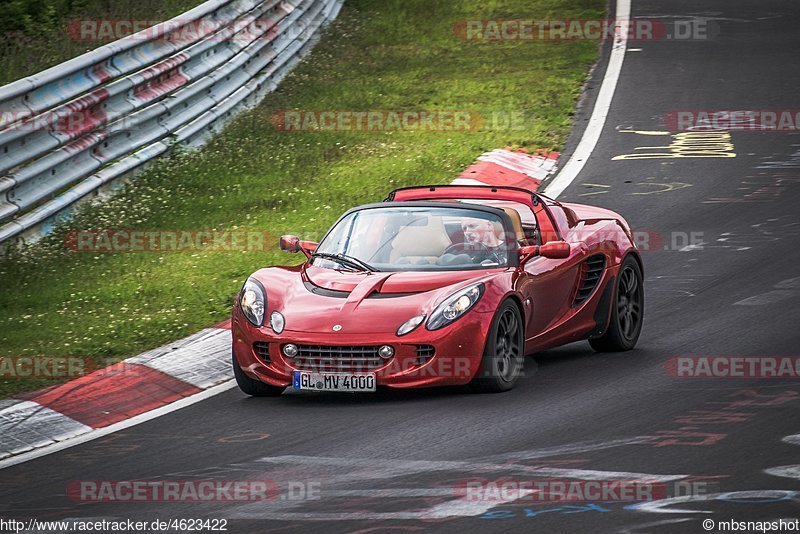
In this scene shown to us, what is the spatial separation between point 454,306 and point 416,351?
0.39 meters

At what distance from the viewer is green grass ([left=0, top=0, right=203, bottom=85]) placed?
671 inches

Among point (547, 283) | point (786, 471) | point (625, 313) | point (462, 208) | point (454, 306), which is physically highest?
point (462, 208)

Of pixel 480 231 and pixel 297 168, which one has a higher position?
pixel 480 231

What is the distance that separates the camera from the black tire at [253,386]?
9.27m

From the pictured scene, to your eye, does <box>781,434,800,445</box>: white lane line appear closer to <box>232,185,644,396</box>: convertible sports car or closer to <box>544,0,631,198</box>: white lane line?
<box>232,185,644,396</box>: convertible sports car

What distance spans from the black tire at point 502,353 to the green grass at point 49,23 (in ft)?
29.0

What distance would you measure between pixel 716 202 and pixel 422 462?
28.5 feet

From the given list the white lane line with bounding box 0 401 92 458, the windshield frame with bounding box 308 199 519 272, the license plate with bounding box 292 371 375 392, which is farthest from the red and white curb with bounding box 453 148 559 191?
the white lane line with bounding box 0 401 92 458

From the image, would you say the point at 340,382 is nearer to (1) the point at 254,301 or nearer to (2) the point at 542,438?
(1) the point at 254,301

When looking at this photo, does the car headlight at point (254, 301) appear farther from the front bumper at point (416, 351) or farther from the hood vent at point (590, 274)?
the hood vent at point (590, 274)

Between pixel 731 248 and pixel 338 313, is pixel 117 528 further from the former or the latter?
pixel 731 248

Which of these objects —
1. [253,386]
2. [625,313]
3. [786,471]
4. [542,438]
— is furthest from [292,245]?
[786,471]

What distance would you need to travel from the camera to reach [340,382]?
347 inches

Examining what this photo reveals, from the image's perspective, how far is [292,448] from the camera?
25.6ft
